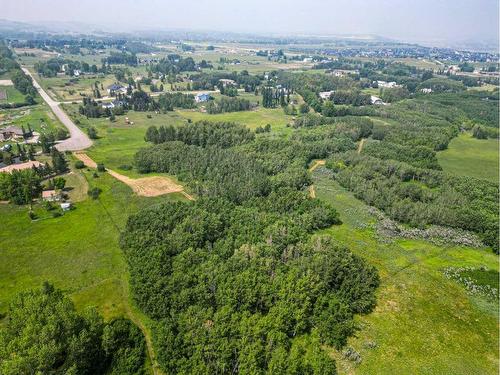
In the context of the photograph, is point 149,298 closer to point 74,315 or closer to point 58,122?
point 74,315

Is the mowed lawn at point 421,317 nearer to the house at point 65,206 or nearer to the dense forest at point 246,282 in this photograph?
→ the dense forest at point 246,282

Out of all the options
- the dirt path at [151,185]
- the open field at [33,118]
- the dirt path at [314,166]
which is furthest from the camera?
the open field at [33,118]

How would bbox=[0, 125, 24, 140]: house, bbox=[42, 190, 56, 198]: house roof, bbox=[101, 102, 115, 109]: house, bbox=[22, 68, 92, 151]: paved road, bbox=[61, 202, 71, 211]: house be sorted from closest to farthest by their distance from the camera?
bbox=[61, 202, 71, 211]: house
bbox=[42, 190, 56, 198]: house roof
bbox=[22, 68, 92, 151]: paved road
bbox=[0, 125, 24, 140]: house
bbox=[101, 102, 115, 109]: house

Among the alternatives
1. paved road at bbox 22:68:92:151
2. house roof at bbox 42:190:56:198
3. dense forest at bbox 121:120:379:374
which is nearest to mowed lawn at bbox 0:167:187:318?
dense forest at bbox 121:120:379:374

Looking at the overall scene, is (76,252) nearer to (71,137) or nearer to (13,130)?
(71,137)

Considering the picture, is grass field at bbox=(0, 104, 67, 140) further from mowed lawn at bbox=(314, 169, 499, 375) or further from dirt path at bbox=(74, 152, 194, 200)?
mowed lawn at bbox=(314, 169, 499, 375)

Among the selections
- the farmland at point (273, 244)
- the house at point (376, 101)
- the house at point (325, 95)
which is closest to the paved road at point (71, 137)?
the farmland at point (273, 244)

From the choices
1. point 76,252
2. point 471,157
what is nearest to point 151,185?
point 76,252
